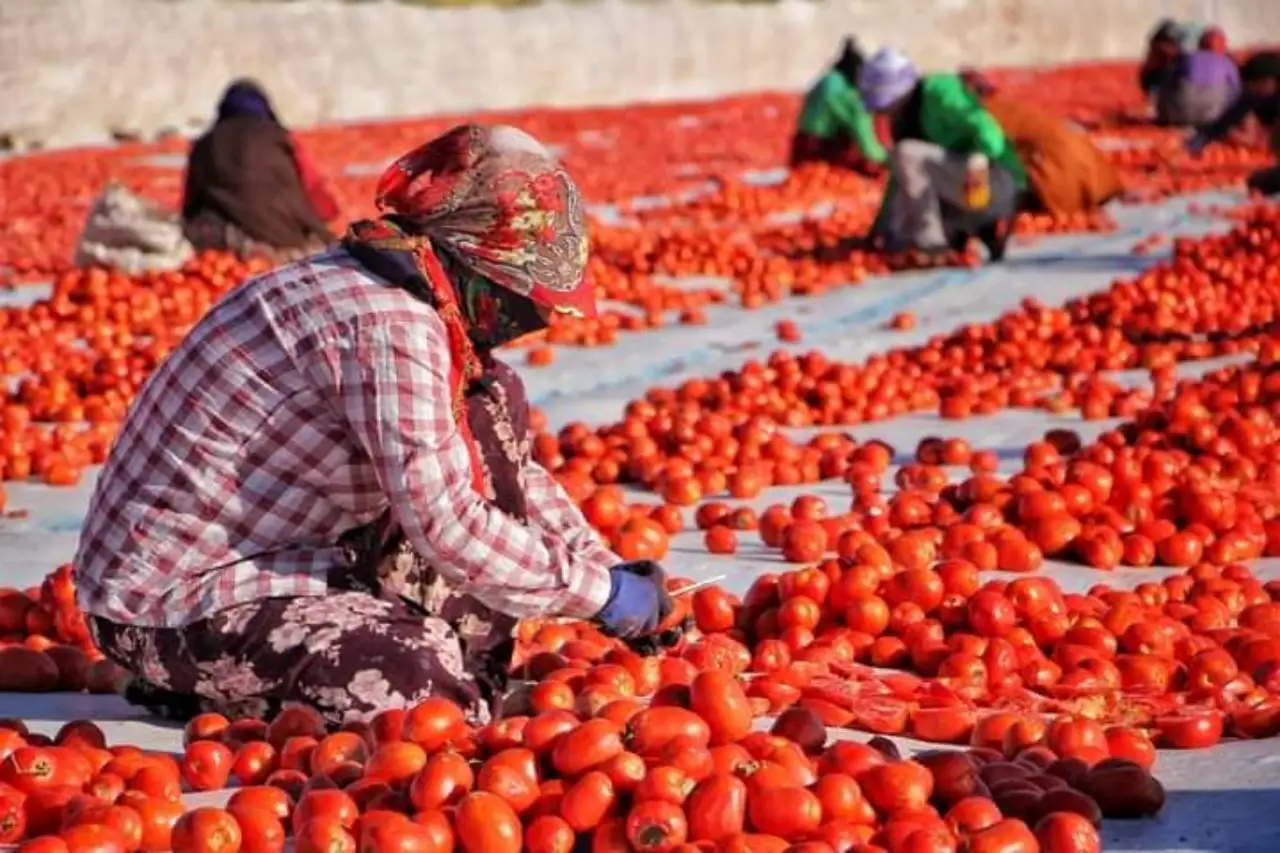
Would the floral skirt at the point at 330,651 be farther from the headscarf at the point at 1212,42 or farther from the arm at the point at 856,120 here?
the headscarf at the point at 1212,42

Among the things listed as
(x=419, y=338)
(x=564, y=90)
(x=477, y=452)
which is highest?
(x=419, y=338)

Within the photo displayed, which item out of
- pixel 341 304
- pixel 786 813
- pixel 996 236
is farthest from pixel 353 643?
pixel 996 236

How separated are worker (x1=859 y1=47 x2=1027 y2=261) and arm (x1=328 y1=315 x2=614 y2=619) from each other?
28.1 ft

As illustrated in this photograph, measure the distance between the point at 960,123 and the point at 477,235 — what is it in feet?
28.7

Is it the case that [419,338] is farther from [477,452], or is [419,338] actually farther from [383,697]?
[383,697]

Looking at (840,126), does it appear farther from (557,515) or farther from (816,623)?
(557,515)

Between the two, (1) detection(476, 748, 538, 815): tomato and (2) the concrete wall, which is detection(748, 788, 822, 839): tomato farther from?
(2) the concrete wall

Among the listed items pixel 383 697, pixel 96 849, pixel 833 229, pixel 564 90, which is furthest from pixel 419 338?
pixel 564 90

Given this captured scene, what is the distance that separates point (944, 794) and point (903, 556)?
2.12m

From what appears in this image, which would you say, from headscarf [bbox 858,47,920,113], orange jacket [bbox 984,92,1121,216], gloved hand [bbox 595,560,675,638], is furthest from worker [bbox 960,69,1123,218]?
gloved hand [bbox 595,560,675,638]

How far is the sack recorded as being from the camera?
1109 centimetres

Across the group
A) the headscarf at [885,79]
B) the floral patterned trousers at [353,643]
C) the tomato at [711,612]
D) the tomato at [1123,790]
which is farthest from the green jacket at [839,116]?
the tomato at [1123,790]

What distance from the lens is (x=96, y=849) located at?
117 inches

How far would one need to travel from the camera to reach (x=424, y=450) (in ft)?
11.8
